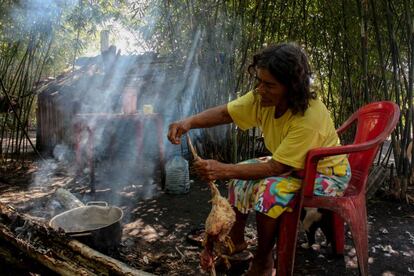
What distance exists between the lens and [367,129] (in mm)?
2609

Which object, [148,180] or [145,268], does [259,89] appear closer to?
[145,268]

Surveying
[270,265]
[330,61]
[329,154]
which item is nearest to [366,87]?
[330,61]

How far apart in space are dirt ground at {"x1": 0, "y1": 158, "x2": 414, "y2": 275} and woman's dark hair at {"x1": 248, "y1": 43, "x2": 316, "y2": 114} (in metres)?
1.22

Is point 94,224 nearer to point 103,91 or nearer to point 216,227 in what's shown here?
point 216,227

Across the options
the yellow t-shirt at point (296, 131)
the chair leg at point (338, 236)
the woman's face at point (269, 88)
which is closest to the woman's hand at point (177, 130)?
the yellow t-shirt at point (296, 131)

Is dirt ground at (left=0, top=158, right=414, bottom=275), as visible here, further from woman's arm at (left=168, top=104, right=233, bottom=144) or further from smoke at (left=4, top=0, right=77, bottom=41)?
smoke at (left=4, top=0, right=77, bottom=41)

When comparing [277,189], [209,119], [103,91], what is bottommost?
[277,189]

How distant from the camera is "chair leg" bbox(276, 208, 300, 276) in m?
2.06

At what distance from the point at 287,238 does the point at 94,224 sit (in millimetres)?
Result: 1605

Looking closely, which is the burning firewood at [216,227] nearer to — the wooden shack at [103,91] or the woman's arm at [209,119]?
the woman's arm at [209,119]

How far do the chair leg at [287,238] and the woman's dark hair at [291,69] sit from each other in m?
0.60

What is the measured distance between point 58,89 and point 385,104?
7.67m

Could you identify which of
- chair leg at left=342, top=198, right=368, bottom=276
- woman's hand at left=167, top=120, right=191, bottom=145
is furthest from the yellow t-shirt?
woman's hand at left=167, top=120, right=191, bottom=145

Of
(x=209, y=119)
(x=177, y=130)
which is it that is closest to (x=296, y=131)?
(x=209, y=119)
